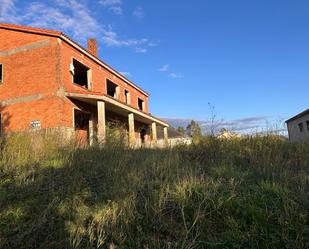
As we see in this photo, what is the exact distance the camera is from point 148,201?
474cm

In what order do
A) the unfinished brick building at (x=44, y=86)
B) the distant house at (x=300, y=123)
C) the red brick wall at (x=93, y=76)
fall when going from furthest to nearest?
the distant house at (x=300, y=123)
the red brick wall at (x=93, y=76)
the unfinished brick building at (x=44, y=86)

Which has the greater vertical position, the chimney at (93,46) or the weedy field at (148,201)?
the chimney at (93,46)

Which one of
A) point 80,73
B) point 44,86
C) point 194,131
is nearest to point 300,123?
point 80,73

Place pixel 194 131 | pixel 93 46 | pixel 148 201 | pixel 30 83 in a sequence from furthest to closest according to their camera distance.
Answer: pixel 93 46, pixel 30 83, pixel 194 131, pixel 148 201

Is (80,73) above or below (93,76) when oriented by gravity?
above

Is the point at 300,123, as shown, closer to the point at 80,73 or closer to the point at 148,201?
the point at 80,73

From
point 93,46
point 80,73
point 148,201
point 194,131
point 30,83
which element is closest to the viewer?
point 148,201

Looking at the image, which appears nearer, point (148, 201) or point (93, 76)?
point (148, 201)

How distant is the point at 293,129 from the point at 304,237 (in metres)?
34.4

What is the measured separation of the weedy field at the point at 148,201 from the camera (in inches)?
159

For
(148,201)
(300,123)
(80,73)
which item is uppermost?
(80,73)

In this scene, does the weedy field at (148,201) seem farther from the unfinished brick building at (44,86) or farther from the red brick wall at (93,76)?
the red brick wall at (93,76)

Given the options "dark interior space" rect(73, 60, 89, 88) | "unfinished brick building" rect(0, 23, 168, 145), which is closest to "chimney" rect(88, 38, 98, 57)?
"dark interior space" rect(73, 60, 89, 88)

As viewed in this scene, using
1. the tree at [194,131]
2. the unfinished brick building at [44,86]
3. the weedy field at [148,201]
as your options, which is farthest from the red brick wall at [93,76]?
the weedy field at [148,201]
